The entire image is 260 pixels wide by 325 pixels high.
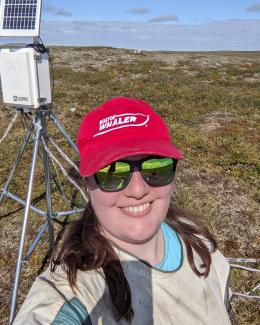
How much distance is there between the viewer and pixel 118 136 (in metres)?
2.96

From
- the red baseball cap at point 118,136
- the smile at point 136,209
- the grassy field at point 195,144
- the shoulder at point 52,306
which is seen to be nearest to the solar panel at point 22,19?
the grassy field at point 195,144

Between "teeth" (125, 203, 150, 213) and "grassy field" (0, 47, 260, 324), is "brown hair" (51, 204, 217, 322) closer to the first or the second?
"teeth" (125, 203, 150, 213)

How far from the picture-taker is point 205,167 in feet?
41.6

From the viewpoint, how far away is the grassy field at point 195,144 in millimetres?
8484

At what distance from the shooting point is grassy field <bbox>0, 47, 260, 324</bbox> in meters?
8.48

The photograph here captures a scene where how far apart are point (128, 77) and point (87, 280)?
27.8m

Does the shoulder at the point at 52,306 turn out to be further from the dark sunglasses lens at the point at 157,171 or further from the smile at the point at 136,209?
the dark sunglasses lens at the point at 157,171

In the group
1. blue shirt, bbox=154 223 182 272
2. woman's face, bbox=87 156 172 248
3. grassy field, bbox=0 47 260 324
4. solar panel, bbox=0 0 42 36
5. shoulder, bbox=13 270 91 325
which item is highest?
solar panel, bbox=0 0 42 36

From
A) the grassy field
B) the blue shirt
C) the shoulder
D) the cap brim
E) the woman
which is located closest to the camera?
the shoulder

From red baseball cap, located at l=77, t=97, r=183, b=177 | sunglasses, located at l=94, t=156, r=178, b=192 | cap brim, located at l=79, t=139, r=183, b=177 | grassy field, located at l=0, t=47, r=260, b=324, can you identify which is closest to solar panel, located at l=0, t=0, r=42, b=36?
grassy field, located at l=0, t=47, r=260, b=324

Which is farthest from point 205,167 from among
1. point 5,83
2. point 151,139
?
point 151,139

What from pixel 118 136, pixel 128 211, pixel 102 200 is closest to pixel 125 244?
pixel 128 211

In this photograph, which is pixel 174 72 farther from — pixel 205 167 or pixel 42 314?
pixel 42 314

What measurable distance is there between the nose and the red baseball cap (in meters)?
0.25
